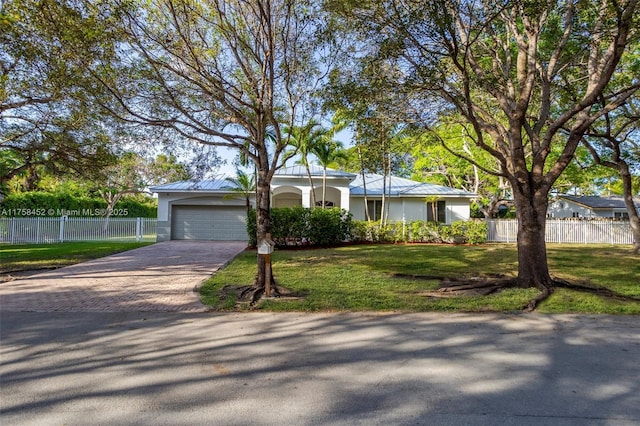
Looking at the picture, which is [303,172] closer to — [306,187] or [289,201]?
[306,187]

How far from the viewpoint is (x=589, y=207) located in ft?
112

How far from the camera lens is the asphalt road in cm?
331

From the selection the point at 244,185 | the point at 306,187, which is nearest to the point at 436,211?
the point at 306,187

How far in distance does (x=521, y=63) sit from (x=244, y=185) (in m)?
13.9

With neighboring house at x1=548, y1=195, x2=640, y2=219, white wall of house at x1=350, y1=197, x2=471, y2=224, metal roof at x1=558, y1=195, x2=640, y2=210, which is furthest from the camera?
neighboring house at x1=548, y1=195, x2=640, y2=219

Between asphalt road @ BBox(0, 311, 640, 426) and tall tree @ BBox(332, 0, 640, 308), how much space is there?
2873 mm

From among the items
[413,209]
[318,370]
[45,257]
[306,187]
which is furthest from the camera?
[413,209]

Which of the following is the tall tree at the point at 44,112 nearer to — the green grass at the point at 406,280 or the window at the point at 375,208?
the green grass at the point at 406,280

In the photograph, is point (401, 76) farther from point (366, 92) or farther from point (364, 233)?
point (364, 233)

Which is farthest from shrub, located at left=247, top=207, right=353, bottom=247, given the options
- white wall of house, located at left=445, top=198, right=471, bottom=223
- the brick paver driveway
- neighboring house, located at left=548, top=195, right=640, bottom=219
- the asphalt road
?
neighboring house, located at left=548, top=195, right=640, bottom=219

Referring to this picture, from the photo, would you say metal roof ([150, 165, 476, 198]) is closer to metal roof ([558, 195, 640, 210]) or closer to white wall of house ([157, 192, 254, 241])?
white wall of house ([157, 192, 254, 241])

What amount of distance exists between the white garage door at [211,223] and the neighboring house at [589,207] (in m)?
25.7

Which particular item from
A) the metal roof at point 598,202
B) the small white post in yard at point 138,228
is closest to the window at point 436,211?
the metal roof at point 598,202

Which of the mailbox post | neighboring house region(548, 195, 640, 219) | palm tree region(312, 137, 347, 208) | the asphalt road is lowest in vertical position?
the asphalt road
